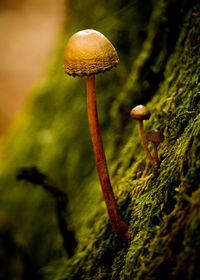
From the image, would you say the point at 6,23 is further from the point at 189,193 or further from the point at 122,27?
the point at 189,193

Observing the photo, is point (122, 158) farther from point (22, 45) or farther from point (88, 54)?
point (22, 45)

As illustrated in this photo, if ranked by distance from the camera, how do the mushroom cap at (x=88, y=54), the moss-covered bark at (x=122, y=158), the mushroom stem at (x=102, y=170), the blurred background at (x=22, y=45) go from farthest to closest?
the blurred background at (x=22, y=45) < the mushroom stem at (x=102, y=170) < the mushroom cap at (x=88, y=54) < the moss-covered bark at (x=122, y=158)

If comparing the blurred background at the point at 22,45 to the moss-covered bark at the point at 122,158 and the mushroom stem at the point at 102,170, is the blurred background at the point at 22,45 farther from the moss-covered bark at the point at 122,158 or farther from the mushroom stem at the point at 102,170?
the mushroom stem at the point at 102,170

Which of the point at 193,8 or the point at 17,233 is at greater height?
the point at 193,8

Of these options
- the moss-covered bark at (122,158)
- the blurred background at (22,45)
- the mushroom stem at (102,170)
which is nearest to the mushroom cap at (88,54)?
the mushroom stem at (102,170)

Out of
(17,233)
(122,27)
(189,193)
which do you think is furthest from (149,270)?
(17,233)
